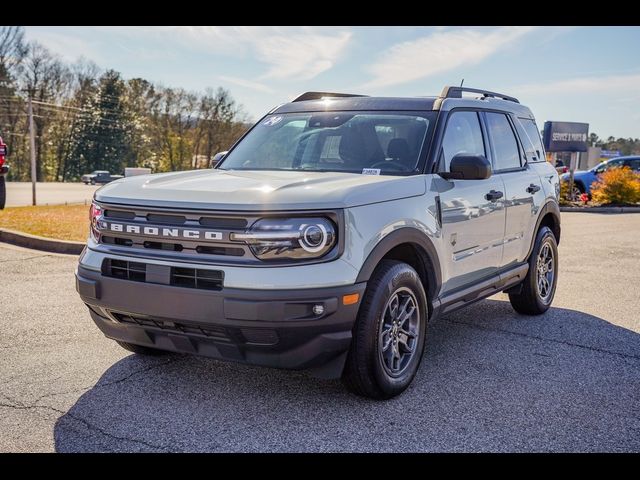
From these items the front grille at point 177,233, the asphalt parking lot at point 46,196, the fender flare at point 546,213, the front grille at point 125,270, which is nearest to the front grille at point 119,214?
the front grille at point 177,233

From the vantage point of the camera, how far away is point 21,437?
3.41 meters

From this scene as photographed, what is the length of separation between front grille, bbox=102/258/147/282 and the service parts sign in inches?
881

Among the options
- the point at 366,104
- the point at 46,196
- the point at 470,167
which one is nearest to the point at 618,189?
the point at 366,104

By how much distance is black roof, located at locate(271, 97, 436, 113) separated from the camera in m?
4.99

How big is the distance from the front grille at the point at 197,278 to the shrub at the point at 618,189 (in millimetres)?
20981

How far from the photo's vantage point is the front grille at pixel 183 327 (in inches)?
140

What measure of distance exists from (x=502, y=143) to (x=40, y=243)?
22.6 ft

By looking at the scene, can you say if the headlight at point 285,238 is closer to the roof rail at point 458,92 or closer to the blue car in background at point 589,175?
the roof rail at point 458,92

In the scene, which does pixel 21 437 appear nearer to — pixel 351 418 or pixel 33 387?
pixel 33 387

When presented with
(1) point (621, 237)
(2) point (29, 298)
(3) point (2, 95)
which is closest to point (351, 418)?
(2) point (29, 298)

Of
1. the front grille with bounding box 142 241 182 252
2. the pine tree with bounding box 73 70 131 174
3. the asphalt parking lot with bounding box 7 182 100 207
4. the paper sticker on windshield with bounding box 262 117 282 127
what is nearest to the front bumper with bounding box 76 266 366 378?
the front grille with bounding box 142 241 182 252

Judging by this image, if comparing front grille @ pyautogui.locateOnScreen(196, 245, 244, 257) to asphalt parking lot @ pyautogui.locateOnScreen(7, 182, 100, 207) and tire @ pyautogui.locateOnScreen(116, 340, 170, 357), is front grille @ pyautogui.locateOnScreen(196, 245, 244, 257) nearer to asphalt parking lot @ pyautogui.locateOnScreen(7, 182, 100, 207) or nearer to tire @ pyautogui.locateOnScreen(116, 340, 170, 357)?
tire @ pyautogui.locateOnScreen(116, 340, 170, 357)
